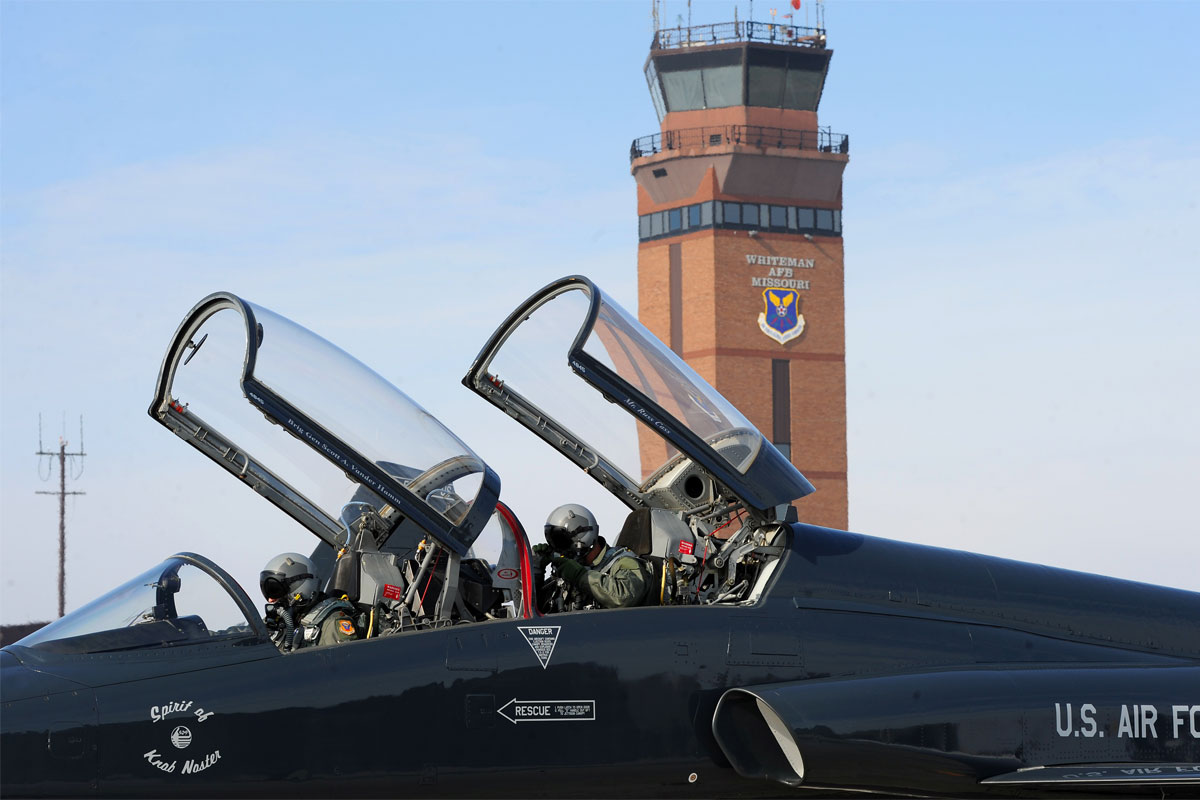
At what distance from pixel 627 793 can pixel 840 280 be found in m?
73.2

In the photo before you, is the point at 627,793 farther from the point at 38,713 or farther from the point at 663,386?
the point at 38,713

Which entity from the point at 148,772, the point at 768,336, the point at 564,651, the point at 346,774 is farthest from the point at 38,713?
the point at 768,336

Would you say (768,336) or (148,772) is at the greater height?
(768,336)

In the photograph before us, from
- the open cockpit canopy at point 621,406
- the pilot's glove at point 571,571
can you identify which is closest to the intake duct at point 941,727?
the pilot's glove at point 571,571

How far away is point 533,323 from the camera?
988cm

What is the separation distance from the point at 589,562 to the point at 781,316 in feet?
230

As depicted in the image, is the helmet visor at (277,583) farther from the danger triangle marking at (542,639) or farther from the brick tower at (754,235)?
the brick tower at (754,235)

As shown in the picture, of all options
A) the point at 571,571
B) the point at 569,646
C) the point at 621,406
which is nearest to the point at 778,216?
the point at 621,406

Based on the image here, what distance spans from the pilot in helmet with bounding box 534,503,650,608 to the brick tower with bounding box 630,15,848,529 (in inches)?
2606

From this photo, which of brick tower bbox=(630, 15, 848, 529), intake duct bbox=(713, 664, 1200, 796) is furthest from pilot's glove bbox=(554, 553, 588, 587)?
brick tower bbox=(630, 15, 848, 529)

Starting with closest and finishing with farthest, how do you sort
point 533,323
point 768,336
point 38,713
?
point 38,713 < point 533,323 < point 768,336

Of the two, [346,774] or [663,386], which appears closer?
[346,774]

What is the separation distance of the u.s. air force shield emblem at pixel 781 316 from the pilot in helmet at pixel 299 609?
69162mm

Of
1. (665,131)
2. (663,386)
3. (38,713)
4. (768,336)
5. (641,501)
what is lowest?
(38,713)
